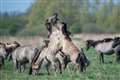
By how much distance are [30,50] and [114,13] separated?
37.4 meters

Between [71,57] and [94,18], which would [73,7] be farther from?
[71,57]

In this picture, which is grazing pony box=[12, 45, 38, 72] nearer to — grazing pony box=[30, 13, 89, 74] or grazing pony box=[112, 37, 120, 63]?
grazing pony box=[30, 13, 89, 74]

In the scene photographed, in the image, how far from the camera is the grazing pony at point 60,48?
15.9 meters

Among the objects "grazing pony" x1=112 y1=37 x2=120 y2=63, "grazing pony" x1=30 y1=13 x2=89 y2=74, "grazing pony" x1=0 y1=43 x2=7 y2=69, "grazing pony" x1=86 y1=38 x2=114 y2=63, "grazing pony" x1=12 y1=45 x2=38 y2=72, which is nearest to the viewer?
"grazing pony" x1=30 y1=13 x2=89 y2=74

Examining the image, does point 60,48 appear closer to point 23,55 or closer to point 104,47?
point 23,55

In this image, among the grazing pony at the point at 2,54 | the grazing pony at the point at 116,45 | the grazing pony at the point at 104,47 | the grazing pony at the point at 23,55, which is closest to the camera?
the grazing pony at the point at 23,55

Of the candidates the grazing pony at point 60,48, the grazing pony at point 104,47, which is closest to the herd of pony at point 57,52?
the grazing pony at point 60,48

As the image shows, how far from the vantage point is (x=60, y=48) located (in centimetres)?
1600

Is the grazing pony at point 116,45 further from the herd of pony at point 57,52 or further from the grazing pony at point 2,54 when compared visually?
the herd of pony at point 57,52

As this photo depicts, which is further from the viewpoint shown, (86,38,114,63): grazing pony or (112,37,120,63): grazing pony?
(86,38,114,63): grazing pony

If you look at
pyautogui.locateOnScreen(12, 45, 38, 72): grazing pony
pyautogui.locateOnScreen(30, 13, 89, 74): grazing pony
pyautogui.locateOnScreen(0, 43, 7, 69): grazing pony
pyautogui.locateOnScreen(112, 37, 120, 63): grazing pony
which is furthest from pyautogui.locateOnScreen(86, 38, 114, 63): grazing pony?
pyautogui.locateOnScreen(30, 13, 89, 74): grazing pony

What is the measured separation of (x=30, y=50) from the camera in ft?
60.4

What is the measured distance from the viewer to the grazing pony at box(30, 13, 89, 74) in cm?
1588

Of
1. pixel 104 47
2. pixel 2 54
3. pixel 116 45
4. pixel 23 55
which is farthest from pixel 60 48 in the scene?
pixel 104 47
